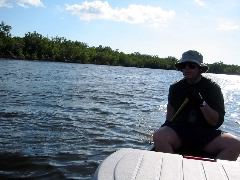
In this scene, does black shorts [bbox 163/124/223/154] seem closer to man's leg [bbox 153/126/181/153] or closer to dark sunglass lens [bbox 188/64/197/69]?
man's leg [bbox 153/126/181/153]

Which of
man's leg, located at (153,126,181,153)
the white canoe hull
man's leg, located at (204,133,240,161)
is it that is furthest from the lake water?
the white canoe hull

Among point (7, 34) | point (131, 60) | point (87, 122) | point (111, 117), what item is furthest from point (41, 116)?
point (131, 60)

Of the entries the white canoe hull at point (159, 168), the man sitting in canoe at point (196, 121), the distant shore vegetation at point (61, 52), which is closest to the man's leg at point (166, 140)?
the man sitting in canoe at point (196, 121)

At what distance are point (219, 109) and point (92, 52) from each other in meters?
120

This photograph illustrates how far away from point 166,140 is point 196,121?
611mm

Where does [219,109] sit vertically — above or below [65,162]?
above

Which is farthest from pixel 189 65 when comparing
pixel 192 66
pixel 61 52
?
pixel 61 52

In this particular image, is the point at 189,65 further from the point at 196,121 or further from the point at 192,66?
the point at 196,121

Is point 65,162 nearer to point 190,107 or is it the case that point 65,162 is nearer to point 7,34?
point 190,107

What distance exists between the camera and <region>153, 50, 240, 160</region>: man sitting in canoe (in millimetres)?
5180

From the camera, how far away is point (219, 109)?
5.46 metres

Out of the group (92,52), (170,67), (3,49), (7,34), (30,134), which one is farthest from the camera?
(170,67)

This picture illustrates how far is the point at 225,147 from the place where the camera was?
5.14 metres

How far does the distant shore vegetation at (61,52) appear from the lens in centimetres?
9656
